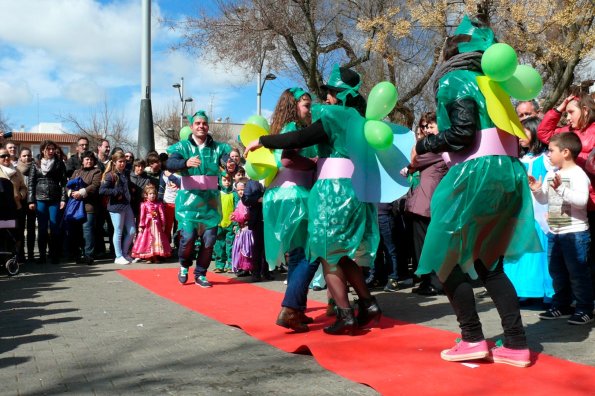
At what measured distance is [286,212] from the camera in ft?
15.4

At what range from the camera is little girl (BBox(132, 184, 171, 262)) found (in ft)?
32.2

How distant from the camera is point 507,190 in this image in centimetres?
356

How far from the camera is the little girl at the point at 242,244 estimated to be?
26.2ft

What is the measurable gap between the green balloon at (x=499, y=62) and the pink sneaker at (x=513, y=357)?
5.22 feet

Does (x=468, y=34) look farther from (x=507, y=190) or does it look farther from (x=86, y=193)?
(x=86, y=193)

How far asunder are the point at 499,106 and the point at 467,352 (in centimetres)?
147

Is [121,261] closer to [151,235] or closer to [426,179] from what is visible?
[151,235]

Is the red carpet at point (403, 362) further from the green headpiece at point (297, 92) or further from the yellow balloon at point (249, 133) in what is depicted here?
the green headpiece at point (297, 92)

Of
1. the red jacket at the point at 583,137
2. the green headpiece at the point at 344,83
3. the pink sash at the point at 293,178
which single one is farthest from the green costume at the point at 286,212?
the red jacket at the point at 583,137

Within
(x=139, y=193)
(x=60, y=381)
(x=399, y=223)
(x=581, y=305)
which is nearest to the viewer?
(x=60, y=381)

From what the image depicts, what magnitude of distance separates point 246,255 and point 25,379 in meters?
4.61

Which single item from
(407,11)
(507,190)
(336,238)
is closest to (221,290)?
(336,238)

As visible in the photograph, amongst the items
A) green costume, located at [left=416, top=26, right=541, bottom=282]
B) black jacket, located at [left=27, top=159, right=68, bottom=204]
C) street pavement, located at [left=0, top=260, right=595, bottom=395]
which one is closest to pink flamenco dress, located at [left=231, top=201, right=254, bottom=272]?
street pavement, located at [left=0, top=260, right=595, bottom=395]

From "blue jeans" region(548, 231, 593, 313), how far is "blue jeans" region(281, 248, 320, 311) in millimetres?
1977
